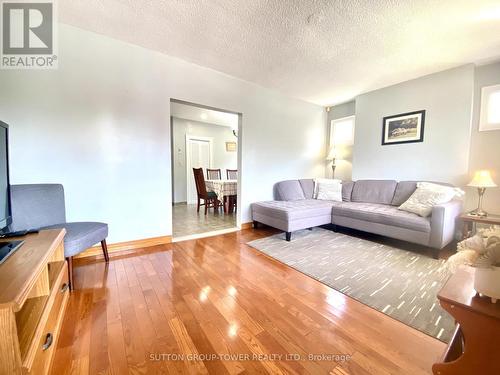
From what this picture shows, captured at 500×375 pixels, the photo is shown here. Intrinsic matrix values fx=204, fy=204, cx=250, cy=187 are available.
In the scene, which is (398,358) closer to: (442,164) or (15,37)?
(442,164)

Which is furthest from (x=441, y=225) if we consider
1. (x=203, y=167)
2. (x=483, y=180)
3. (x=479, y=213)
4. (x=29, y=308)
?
(x=203, y=167)

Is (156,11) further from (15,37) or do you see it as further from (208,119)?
(208,119)

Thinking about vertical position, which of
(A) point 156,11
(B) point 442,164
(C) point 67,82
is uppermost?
(A) point 156,11

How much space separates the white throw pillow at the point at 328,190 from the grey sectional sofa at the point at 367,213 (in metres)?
0.13

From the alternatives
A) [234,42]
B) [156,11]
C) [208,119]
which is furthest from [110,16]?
[208,119]

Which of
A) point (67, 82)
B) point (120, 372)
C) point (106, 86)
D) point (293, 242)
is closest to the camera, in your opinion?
point (120, 372)

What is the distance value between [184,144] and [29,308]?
17.0ft

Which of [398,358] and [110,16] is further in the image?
[110,16]

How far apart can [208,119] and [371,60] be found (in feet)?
13.7

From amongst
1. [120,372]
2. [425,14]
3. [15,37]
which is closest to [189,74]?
[15,37]

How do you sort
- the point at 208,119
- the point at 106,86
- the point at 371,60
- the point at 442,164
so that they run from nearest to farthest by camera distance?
the point at 106,86, the point at 371,60, the point at 442,164, the point at 208,119

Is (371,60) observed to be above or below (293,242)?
above

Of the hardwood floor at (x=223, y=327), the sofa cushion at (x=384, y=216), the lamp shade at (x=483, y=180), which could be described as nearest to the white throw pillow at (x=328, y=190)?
the sofa cushion at (x=384, y=216)

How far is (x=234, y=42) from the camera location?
7.47 ft
